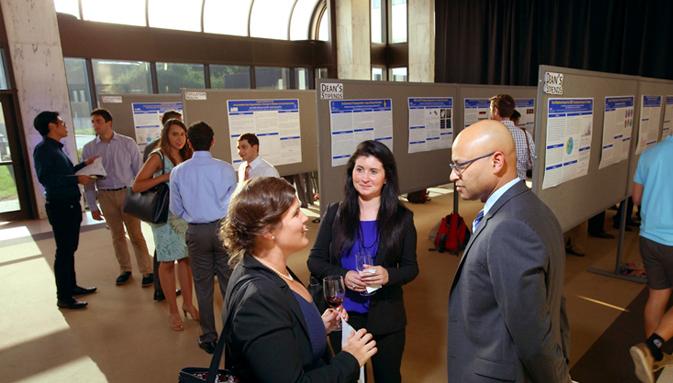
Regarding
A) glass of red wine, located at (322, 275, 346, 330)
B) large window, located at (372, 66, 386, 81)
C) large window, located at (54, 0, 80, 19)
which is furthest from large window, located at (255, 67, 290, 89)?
glass of red wine, located at (322, 275, 346, 330)

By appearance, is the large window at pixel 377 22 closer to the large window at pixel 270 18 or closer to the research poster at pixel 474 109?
the large window at pixel 270 18

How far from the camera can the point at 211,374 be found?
105 cm

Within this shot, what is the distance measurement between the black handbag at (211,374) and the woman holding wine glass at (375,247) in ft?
2.79

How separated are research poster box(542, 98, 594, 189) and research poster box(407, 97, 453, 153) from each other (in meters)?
1.34

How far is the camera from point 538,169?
248 cm

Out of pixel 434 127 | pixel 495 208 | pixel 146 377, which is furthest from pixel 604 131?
pixel 146 377

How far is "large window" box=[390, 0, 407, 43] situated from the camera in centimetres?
1117

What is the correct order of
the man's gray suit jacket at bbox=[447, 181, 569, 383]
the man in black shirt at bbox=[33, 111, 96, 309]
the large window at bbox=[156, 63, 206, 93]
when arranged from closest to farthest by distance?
the man's gray suit jacket at bbox=[447, 181, 569, 383] < the man in black shirt at bbox=[33, 111, 96, 309] < the large window at bbox=[156, 63, 206, 93]

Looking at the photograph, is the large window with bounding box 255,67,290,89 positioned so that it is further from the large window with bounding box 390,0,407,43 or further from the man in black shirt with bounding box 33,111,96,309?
the man in black shirt with bounding box 33,111,96,309

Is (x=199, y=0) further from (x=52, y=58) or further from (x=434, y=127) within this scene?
(x=434, y=127)

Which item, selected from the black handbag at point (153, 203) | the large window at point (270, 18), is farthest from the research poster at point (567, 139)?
the large window at point (270, 18)

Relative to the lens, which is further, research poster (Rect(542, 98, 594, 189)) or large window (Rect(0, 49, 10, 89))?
large window (Rect(0, 49, 10, 89))

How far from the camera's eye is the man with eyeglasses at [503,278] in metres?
1.24

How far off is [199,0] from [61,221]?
6869 millimetres
